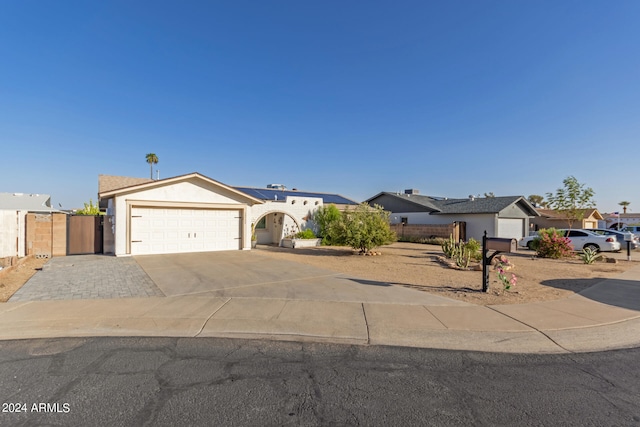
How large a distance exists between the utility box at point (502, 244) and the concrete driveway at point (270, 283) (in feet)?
5.89

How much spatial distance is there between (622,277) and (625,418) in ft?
33.0

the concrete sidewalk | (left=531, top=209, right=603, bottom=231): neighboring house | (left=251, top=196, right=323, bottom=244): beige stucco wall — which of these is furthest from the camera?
(left=531, top=209, right=603, bottom=231): neighboring house

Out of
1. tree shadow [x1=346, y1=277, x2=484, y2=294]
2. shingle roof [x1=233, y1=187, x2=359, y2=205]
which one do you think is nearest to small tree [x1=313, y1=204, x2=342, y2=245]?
shingle roof [x1=233, y1=187, x2=359, y2=205]

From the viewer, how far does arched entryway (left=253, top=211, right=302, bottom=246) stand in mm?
21781

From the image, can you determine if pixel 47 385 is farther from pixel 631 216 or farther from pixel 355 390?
pixel 631 216

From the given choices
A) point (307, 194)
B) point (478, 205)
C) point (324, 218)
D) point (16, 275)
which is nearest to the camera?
point (16, 275)

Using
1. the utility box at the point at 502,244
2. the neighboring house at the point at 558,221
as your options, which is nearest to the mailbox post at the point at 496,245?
the utility box at the point at 502,244

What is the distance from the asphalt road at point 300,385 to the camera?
119 inches

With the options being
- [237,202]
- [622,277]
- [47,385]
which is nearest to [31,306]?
[47,385]

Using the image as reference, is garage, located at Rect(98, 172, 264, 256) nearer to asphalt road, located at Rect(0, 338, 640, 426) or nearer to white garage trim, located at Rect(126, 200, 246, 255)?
white garage trim, located at Rect(126, 200, 246, 255)

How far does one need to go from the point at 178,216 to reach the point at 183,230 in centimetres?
78

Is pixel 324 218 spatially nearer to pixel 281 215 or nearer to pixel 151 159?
pixel 281 215

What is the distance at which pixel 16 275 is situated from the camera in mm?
9484

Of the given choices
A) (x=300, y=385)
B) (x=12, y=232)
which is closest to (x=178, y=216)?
(x=12, y=232)
